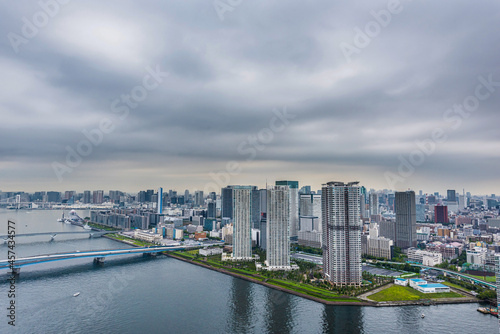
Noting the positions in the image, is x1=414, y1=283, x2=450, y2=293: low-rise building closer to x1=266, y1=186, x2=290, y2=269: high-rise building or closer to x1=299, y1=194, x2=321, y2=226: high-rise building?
x1=266, y1=186, x2=290, y2=269: high-rise building

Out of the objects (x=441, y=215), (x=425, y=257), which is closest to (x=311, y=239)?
(x=425, y=257)

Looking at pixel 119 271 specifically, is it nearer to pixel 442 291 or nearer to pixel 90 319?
pixel 90 319

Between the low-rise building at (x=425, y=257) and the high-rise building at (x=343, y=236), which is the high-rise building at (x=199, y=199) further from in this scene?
the high-rise building at (x=343, y=236)

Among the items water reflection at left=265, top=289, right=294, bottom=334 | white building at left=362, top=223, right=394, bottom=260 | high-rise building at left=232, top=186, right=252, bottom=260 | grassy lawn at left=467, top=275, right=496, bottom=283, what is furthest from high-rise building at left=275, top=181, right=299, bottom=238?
water reflection at left=265, top=289, right=294, bottom=334

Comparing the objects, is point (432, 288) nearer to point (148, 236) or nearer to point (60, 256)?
point (60, 256)

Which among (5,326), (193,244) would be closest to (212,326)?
(5,326)

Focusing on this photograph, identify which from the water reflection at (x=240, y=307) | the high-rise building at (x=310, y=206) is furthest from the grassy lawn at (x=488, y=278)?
the high-rise building at (x=310, y=206)
